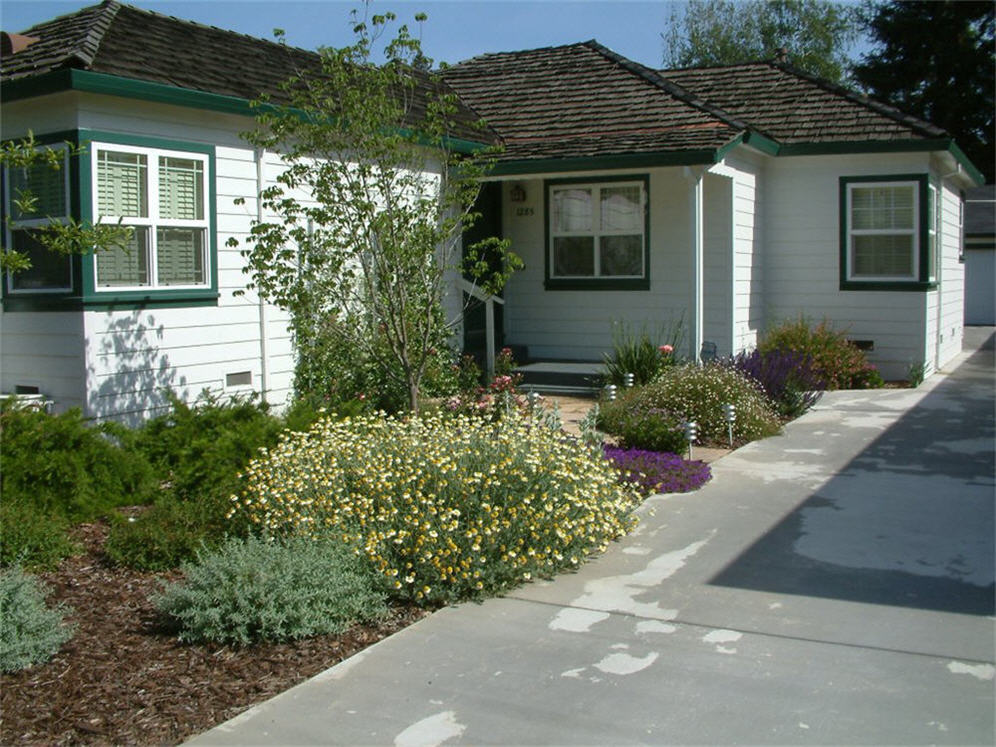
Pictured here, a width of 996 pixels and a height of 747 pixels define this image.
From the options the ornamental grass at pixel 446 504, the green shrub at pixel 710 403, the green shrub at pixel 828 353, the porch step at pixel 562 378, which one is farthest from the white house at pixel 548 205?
the ornamental grass at pixel 446 504

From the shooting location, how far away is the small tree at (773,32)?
44375 millimetres

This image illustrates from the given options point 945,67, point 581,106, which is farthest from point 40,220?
point 945,67

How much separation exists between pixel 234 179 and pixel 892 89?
1372 inches

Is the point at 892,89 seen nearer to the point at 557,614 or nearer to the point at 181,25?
the point at 181,25

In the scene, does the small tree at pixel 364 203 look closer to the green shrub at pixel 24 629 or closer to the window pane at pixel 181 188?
the window pane at pixel 181 188

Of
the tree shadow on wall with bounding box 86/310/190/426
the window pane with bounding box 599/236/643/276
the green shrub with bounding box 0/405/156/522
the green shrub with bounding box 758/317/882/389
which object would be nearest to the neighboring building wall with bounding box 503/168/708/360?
the window pane with bounding box 599/236/643/276

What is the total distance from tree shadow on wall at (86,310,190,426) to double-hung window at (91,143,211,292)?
0.37 metres

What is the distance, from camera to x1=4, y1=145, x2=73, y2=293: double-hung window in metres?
9.09

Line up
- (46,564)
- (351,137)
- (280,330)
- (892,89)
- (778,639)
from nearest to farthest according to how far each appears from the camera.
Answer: (778,639)
(46,564)
(351,137)
(280,330)
(892,89)

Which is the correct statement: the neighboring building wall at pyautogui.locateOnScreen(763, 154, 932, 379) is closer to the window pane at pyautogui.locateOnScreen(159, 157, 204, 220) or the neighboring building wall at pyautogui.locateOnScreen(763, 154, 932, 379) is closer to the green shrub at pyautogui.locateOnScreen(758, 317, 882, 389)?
the green shrub at pyautogui.locateOnScreen(758, 317, 882, 389)

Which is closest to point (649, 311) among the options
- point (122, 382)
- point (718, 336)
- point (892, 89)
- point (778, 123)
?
point (718, 336)

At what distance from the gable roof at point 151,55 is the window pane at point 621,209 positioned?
4805 millimetres

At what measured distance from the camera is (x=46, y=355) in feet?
30.3

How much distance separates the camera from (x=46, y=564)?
20.2 ft
